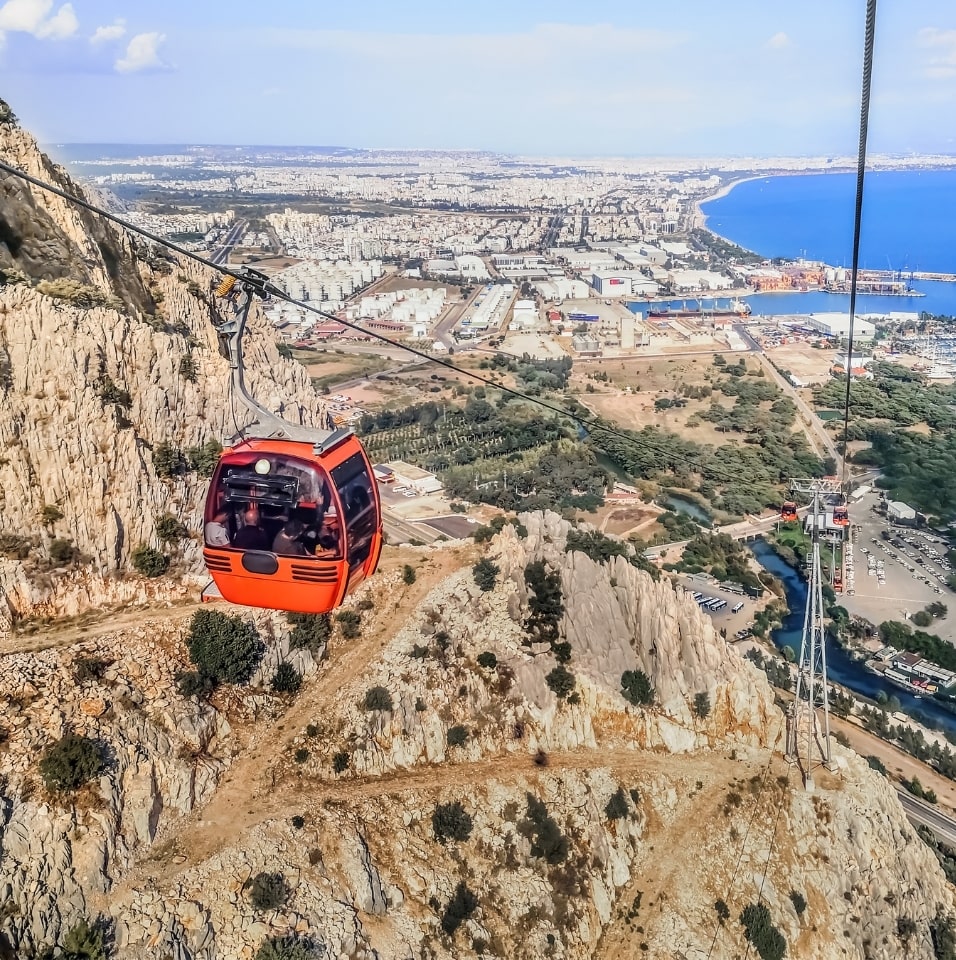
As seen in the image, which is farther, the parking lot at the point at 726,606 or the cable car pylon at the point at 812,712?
the parking lot at the point at 726,606

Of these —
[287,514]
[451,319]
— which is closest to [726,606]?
[287,514]

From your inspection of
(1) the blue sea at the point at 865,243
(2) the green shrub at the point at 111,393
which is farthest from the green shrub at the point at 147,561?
(1) the blue sea at the point at 865,243

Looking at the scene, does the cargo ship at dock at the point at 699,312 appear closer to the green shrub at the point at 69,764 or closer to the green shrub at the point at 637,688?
the green shrub at the point at 637,688

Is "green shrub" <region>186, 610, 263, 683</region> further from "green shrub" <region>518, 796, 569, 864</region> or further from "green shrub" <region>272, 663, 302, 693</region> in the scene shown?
"green shrub" <region>518, 796, 569, 864</region>

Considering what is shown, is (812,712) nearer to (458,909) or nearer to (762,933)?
(762,933)

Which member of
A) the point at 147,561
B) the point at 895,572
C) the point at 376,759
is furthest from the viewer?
the point at 895,572

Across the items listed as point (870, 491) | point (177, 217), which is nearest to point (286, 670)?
point (870, 491)

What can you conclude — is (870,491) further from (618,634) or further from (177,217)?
(177,217)
